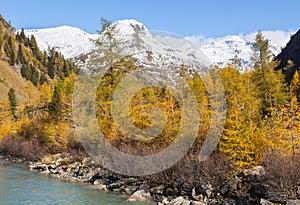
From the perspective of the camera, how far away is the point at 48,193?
71.4 feet

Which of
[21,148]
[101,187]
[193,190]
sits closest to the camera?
[193,190]

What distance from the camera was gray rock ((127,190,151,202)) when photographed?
1972 cm

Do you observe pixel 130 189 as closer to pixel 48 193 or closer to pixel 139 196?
pixel 139 196

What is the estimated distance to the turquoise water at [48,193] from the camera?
64.6 feet

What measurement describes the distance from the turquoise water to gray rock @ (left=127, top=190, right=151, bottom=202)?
1.60 feet

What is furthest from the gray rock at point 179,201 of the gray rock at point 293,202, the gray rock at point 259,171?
the gray rock at point 293,202

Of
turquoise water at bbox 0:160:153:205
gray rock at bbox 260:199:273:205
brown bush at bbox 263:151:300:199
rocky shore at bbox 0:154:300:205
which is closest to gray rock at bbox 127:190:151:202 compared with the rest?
rocky shore at bbox 0:154:300:205

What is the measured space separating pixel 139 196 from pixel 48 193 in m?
6.16

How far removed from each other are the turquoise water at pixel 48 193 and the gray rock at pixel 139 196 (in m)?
0.49

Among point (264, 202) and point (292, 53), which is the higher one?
point (292, 53)

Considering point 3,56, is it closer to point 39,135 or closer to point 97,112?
point 39,135

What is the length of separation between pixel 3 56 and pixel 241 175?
118m

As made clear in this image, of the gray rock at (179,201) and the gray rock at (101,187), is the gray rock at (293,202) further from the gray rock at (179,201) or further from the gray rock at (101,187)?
the gray rock at (101,187)

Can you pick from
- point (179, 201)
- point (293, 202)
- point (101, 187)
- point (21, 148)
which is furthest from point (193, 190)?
point (21, 148)
